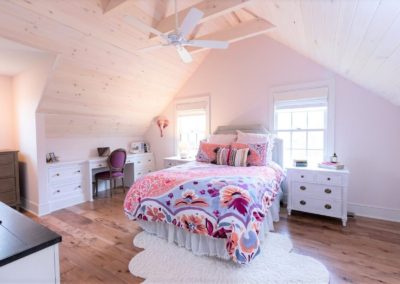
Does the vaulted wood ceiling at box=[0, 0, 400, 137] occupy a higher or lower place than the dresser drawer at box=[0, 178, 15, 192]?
higher

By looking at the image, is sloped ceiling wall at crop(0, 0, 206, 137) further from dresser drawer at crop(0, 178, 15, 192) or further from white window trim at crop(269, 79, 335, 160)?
white window trim at crop(269, 79, 335, 160)

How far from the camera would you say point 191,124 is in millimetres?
4820

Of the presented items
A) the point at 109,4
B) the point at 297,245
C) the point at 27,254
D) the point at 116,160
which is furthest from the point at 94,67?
the point at 297,245

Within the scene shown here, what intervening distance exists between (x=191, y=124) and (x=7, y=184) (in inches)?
130

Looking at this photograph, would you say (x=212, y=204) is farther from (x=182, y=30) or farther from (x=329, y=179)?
(x=329, y=179)

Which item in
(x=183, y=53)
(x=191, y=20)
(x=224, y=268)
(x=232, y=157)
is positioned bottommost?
(x=224, y=268)

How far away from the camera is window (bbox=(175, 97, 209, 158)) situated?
4.52 metres

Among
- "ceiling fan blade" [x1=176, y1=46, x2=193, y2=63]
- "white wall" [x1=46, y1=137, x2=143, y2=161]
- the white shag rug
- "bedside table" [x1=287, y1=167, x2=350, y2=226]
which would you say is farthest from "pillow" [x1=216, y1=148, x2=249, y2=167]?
"white wall" [x1=46, y1=137, x2=143, y2=161]

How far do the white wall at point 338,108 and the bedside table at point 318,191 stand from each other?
549mm

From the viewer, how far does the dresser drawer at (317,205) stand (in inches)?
112

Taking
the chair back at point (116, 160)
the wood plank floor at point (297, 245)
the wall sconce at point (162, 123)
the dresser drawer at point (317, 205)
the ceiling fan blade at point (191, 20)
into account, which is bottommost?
the wood plank floor at point (297, 245)

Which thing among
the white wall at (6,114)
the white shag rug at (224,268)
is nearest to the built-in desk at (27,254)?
the white shag rug at (224,268)

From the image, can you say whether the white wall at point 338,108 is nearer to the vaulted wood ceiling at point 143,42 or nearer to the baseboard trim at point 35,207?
the vaulted wood ceiling at point 143,42

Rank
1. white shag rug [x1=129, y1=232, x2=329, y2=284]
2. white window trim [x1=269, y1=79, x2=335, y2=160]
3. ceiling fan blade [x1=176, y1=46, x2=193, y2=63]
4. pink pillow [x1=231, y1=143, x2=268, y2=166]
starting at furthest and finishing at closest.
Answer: white window trim [x1=269, y1=79, x2=335, y2=160] < pink pillow [x1=231, y1=143, x2=268, y2=166] < ceiling fan blade [x1=176, y1=46, x2=193, y2=63] < white shag rug [x1=129, y1=232, x2=329, y2=284]
